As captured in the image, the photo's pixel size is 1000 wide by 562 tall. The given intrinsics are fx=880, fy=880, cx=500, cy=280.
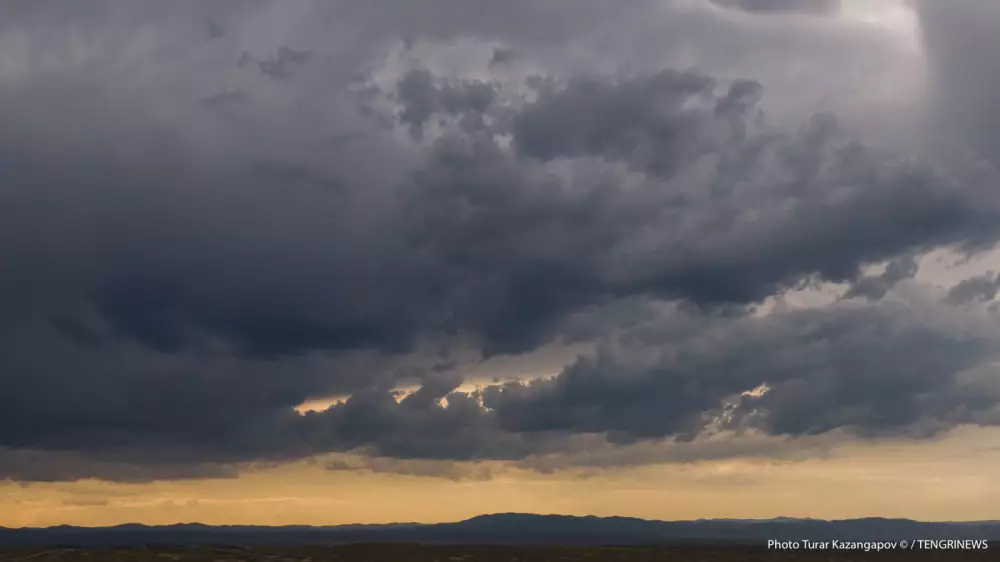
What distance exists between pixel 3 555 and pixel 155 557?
113 feet

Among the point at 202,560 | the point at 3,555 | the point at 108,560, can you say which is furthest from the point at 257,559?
the point at 3,555

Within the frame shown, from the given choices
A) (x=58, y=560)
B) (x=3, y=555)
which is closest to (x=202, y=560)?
(x=58, y=560)

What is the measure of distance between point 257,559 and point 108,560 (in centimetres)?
3140

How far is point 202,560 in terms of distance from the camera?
19500 cm

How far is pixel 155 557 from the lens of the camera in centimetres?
19812

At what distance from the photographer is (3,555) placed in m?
198

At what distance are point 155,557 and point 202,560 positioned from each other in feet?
39.5

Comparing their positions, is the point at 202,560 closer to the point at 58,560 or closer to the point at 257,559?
the point at 257,559

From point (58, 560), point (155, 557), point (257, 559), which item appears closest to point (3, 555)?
point (58, 560)

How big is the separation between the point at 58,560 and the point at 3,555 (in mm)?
17861

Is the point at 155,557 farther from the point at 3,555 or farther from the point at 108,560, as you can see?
the point at 3,555

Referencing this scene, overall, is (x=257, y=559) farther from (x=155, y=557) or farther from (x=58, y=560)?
(x=58, y=560)

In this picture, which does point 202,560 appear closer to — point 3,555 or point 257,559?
point 257,559

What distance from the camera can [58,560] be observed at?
627 ft
